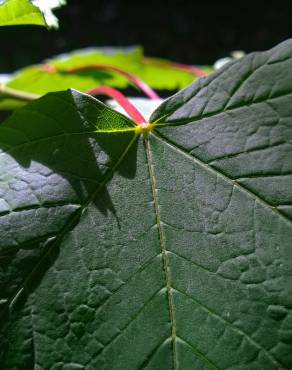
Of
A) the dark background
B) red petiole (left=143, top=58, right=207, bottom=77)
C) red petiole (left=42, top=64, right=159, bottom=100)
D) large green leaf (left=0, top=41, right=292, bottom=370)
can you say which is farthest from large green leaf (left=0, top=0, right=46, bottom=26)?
the dark background

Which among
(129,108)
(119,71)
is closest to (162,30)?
(119,71)

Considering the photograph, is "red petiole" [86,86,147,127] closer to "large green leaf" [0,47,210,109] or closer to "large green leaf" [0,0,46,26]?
"large green leaf" [0,0,46,26]

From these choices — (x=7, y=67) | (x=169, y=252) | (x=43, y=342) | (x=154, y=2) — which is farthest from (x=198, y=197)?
(x=154, y=2)

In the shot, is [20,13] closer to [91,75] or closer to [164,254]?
[164,254]

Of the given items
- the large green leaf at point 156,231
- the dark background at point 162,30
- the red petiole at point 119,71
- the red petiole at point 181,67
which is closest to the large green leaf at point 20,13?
the large green leaf at point 156,231

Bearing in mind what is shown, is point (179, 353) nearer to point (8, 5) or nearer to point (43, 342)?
point (43, 342)

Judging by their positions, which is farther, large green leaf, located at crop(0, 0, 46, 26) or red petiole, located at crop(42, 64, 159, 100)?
red petiole, located at crop(42, 64, 159, 100)
